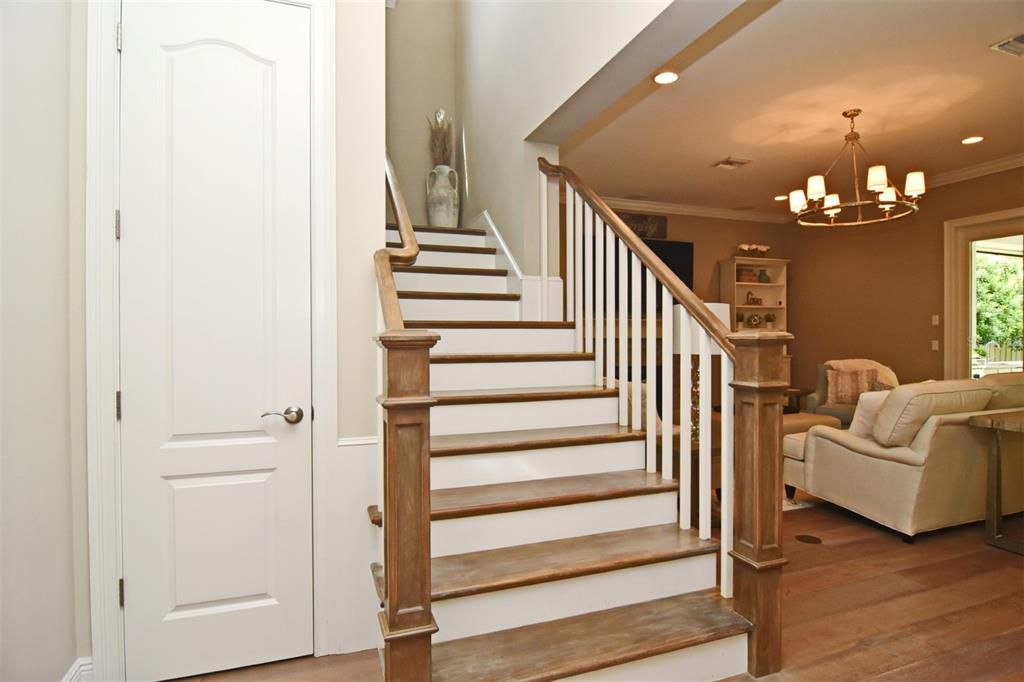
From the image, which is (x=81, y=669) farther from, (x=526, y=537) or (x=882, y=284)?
(x=882, y=284)

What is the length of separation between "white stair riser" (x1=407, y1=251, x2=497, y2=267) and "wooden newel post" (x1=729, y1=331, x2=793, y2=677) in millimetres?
2355

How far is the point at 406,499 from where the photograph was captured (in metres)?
1.64

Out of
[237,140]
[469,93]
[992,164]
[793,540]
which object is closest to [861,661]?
[793,540]

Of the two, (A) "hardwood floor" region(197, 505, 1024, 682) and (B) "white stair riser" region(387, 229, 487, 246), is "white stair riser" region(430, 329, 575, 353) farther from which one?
(A) "hardwood floor" region(197, 505, 1024, 682)

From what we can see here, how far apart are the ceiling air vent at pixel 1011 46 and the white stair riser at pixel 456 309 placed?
3.09 meters

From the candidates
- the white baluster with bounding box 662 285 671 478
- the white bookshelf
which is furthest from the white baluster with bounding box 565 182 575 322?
the white bookshelf

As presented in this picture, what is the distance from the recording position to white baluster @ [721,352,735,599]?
2139mm

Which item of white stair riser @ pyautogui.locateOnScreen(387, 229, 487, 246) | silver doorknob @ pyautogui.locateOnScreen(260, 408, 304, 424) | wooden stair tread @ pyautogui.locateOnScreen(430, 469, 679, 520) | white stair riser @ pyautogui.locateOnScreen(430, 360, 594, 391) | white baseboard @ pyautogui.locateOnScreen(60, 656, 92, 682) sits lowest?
white baseboard @ pyautogui.locateOnScreen(60, 656, 92, 682)

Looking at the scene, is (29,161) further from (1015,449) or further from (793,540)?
(1015,449)

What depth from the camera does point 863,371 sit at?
595 cm

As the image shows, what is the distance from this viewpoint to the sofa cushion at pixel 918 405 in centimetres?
318

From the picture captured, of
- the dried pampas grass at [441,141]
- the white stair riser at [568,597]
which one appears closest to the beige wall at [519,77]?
the dried pampas grass at [441,141]

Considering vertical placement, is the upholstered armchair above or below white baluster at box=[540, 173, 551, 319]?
below

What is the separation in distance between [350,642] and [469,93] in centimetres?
419
